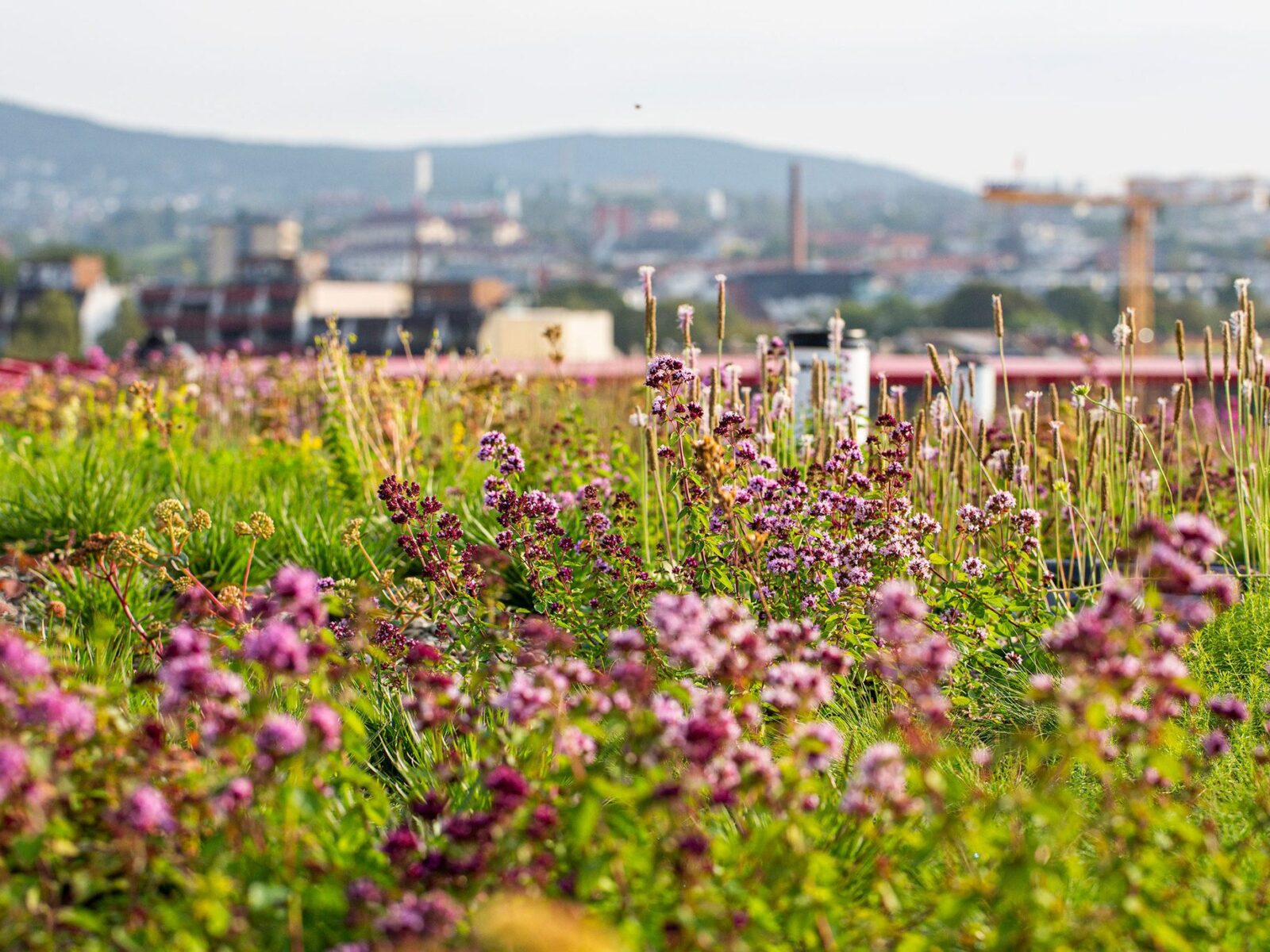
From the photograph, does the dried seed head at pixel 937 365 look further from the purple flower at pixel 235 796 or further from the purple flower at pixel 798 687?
the purple flower at pixel 235 796

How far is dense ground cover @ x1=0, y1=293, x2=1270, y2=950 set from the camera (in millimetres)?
2207

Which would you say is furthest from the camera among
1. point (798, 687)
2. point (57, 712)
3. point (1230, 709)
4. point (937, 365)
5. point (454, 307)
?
point (454, 307)

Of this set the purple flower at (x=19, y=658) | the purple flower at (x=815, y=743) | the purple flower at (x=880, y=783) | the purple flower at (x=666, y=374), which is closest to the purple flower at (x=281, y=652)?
the purple flower at (x=19, y=658)

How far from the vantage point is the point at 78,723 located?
219 centimetres

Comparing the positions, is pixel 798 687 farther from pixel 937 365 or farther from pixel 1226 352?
pixel 1226 352

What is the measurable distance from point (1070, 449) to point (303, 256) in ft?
451

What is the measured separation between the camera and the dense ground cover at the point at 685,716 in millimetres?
2207

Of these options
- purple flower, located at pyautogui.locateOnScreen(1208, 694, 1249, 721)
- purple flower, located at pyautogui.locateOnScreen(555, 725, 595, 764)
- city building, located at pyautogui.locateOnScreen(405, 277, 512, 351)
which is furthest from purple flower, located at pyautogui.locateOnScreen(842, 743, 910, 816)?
city building, located at pyautogui.locateOnScreen(405, 277, 512, 351)

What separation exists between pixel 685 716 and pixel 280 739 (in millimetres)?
1155

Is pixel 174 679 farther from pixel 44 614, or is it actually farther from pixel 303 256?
pixel 303 256

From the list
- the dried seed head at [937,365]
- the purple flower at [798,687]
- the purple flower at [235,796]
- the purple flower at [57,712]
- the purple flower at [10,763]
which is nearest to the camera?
the purple flower at [10,763]

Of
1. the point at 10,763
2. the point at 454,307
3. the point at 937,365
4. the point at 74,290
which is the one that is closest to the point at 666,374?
the point at 937,365

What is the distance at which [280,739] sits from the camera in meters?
2.11

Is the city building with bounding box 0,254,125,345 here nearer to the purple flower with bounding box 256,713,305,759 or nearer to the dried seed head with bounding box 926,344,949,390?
the dried seed head with bounding box 926,344,949,390
